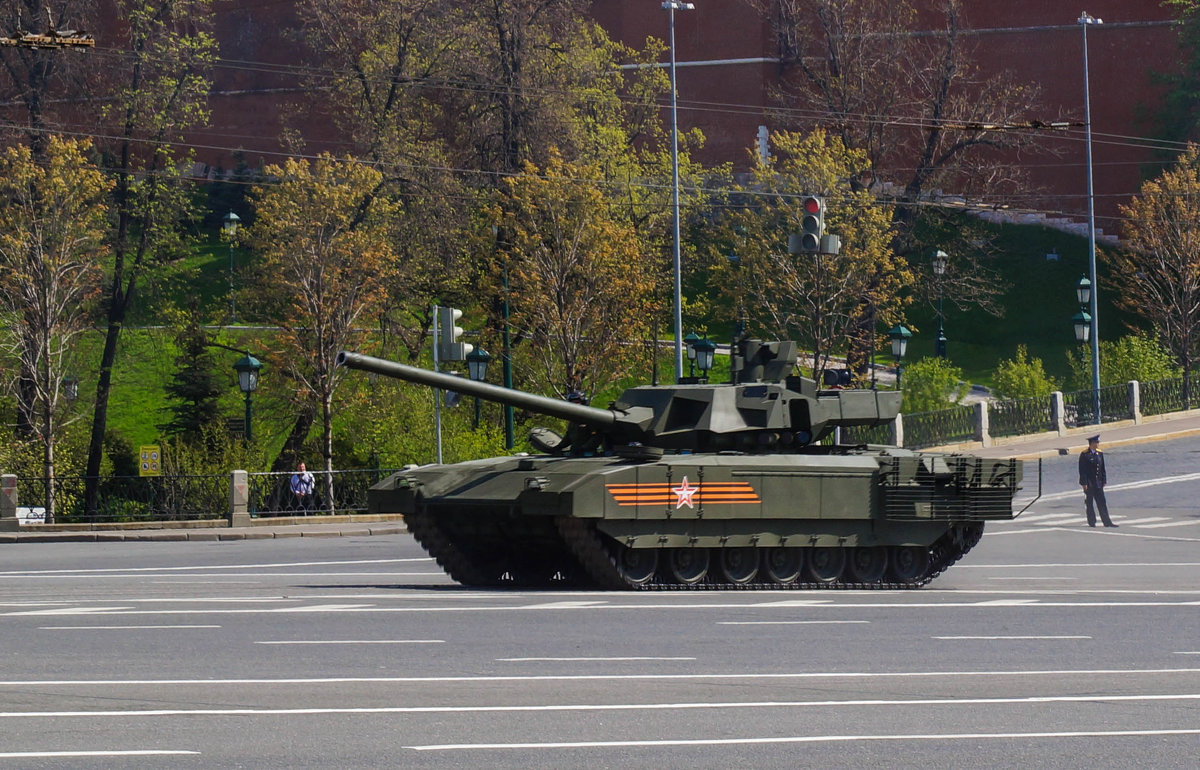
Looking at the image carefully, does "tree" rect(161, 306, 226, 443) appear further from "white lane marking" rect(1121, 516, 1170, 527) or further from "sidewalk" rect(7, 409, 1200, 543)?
"white lane marking" rect(1121, 516, 1170, 527)

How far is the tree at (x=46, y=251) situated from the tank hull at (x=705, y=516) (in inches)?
812

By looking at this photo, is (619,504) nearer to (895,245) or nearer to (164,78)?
(164,78)

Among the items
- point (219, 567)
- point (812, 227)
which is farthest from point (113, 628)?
point (812, 227)

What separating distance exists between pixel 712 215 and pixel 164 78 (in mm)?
Result: 31750

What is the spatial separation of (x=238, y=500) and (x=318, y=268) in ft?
25.4

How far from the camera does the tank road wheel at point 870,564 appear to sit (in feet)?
64.6

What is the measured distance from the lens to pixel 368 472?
36.2 meters

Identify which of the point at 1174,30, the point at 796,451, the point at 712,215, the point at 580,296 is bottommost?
the point at 796,451

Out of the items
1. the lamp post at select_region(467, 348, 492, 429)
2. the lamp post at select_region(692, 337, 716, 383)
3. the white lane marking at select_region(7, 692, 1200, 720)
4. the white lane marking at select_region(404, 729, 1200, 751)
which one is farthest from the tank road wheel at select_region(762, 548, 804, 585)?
the lamp post at select_region(692, 337, 716, 383)

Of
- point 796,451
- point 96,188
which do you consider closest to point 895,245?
point 96,188

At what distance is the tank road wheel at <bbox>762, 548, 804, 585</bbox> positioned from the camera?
1898cm

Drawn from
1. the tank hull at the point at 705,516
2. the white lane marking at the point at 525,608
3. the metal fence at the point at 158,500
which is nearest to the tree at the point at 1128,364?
the metal fence at the point at 158,500

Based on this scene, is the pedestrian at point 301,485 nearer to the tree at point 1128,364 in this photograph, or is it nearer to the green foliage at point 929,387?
the green foliage at point 929,387

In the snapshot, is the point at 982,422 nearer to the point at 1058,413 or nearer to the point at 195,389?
the point at 1058,413
